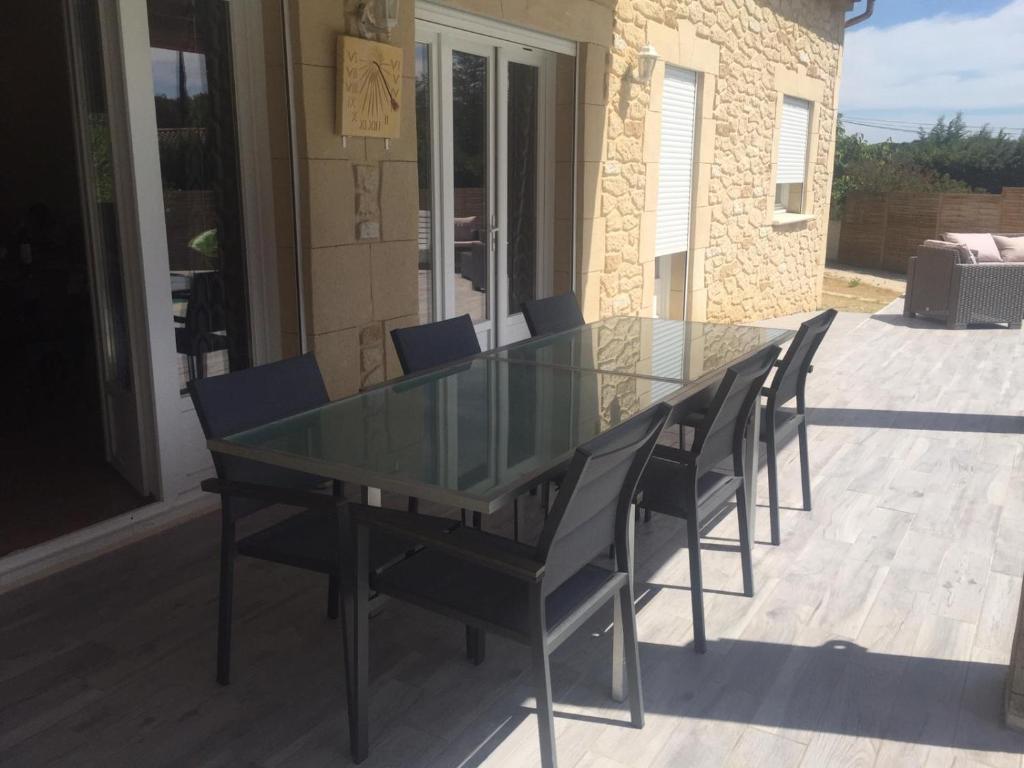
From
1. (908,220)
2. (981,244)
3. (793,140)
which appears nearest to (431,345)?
(981,244)

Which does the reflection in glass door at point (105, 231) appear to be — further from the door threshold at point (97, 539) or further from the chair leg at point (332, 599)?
the chair leg at point (332, 599)

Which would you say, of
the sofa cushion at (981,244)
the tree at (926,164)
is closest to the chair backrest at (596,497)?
the sofa cushion at (981,244)

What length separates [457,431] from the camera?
7.09 feet

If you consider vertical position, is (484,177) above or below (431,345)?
above

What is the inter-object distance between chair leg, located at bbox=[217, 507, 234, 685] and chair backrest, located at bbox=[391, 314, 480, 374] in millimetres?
865

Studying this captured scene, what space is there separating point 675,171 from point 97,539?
5.30 meters

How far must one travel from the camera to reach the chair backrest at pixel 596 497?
1668mm

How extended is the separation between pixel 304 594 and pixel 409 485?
118cm

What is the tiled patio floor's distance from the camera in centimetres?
204

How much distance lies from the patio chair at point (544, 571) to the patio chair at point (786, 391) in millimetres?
1316

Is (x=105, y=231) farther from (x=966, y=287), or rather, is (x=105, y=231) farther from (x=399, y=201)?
(x=966, y=287)

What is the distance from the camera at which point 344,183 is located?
368 cm

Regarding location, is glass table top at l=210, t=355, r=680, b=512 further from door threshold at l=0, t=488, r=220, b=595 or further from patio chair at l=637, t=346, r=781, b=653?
door threshold at l=0, t=488, r=220, b=595

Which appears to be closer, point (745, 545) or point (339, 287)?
point (745, 545)
